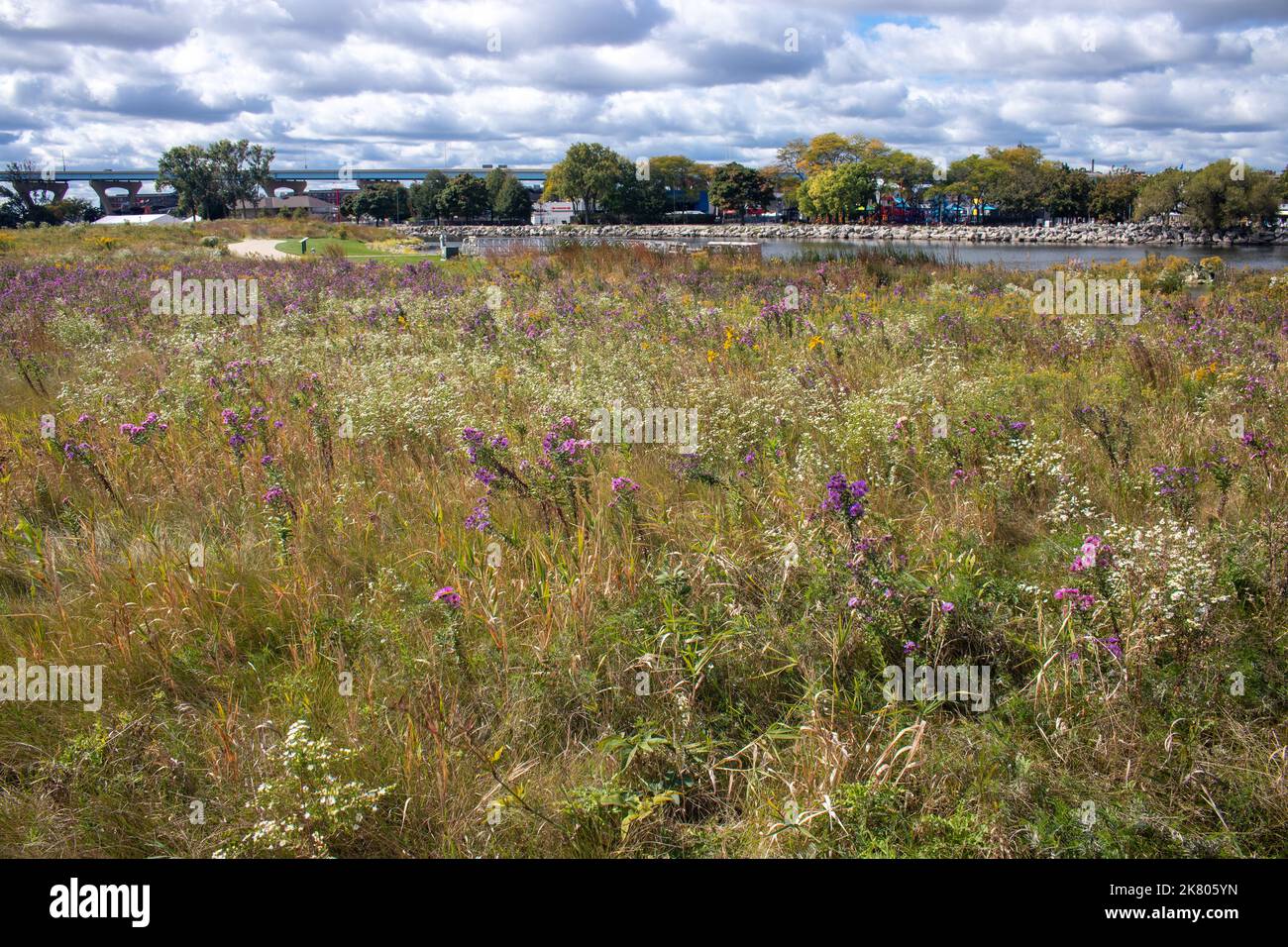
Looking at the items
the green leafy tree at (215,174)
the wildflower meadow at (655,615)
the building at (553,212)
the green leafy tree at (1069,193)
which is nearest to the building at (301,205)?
the green leafy tree at (215,174)

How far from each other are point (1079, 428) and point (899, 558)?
9.61 ft

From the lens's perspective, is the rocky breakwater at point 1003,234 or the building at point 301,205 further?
the building at point 301,205

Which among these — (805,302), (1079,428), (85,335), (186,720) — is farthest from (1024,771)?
(85,335)

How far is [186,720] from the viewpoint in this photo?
331cm

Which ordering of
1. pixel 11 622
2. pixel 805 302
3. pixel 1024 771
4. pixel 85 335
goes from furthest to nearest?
pixel 805 302 < pixel 85 335 < pixel 11 622 < pixel 1024 771

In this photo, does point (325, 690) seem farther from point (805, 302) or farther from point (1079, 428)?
point (805, 302)

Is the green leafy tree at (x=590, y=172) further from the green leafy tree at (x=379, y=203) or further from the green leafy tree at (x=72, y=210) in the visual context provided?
the green leafy tree at (x=72, y=210)

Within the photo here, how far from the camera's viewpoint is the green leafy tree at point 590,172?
106688 millimetres

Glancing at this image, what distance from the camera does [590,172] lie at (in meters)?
106

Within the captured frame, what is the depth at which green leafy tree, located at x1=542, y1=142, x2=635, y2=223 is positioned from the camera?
350 ft

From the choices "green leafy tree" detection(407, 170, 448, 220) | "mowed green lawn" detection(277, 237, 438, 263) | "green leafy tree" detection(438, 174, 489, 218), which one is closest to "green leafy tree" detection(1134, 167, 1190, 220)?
"mowed green lawn" detection(277, 237, 438, 263)

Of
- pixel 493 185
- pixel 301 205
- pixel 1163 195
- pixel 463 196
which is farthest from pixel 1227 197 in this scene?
pixel 301 205

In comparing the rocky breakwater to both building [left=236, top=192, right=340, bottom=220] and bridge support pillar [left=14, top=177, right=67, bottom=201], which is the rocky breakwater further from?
bridge support pillar [left=14, top=177, right=67, bottom=201]

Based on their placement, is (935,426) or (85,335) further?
(85,335)
